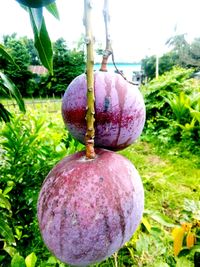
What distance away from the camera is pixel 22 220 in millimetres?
1693

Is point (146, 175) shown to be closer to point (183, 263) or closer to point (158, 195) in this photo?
point (158, 195)

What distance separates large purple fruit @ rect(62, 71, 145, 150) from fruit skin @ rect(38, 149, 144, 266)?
0.13 feet

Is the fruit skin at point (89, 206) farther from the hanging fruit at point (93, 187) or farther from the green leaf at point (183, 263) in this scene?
the green leaf at point (183, 263)

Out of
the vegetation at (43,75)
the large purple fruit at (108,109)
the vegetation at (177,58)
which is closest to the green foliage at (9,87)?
the large purple fruit at (108,109)

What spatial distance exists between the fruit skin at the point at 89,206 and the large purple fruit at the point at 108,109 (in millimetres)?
40

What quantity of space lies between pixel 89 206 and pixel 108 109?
0.43ft

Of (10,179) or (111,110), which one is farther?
(10,179)

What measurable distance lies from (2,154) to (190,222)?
1.09 meters

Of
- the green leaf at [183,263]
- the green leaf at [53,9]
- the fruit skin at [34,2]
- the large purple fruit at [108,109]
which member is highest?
the green leaf at [53,9]

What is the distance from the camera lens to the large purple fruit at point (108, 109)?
1.40ft

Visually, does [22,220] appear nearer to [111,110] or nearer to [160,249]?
[160,249]

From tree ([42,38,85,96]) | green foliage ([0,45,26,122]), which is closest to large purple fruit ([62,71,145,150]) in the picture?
green foliage ([0,45,26,122])

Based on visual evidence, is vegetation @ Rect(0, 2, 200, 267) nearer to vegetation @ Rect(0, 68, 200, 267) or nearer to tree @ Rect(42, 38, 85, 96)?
vegetation @ Rect(0, 68, 200, 267)

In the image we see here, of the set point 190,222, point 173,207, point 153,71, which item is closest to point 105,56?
point 190,222
